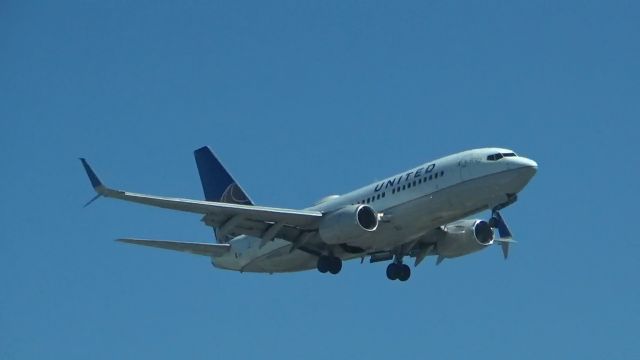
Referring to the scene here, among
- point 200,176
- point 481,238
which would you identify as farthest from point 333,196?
point 200,176

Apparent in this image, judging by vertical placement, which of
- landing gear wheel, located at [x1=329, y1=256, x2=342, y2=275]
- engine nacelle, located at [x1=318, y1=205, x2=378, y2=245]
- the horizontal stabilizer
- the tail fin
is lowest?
landing gear wheel, located at [x1=329, y1=256, x2=342, y2=275]

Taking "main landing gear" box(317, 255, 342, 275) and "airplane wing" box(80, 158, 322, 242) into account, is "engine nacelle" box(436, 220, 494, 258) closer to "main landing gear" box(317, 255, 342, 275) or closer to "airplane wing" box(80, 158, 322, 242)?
"main landing gear" box(317, 255, 342, 275)

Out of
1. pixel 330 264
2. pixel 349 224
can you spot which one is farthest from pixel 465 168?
pixel 330 264

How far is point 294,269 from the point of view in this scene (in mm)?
65500

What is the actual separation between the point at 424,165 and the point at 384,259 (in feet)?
22.8

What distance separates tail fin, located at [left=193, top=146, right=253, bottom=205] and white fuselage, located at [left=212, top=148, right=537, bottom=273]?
34.4ft

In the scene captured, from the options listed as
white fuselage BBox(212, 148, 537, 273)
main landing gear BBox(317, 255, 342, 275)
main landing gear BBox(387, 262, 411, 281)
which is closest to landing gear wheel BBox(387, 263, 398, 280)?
main landing gear BBox(387, 262, 411, 281)

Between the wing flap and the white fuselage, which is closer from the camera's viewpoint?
the wing flap

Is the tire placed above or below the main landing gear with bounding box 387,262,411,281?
above

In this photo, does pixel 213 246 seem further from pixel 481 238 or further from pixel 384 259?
pixel 481 238

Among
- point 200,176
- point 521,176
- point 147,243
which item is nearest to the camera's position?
point 521,176

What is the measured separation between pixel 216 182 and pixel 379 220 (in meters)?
16.3

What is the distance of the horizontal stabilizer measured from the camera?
205ft

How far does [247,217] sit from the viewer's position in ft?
199
